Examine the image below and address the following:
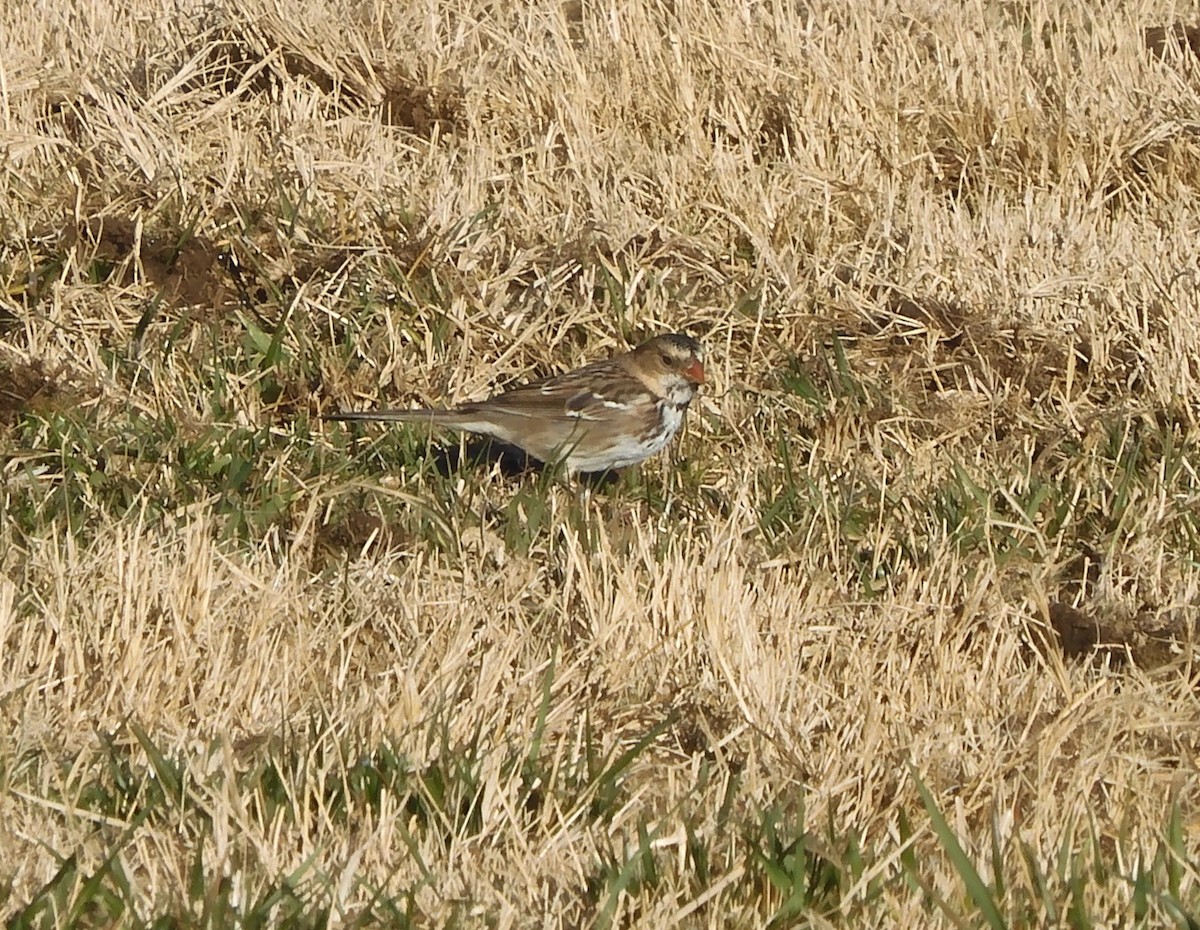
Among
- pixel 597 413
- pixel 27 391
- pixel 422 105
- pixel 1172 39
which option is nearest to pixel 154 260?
pixel 27 391

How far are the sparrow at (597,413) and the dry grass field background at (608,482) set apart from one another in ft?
0.43

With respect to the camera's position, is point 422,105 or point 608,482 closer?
point 608,482

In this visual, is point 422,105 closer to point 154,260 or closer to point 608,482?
point 154,260

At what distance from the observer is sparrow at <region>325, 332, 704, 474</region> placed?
6523 millimetres

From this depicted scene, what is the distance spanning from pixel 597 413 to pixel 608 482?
0.34 meters

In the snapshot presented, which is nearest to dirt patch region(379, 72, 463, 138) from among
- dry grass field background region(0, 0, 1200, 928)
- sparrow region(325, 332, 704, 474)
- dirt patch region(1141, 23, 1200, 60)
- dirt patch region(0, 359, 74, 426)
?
dry grass field background region(0, 0, 1200, 928)

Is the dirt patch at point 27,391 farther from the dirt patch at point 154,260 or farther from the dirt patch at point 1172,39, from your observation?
the dirt patch at point 1172,39

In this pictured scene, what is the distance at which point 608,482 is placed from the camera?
682cm

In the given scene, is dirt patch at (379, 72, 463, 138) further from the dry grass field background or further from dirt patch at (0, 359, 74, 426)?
dirt patch at (0, 359, 74, 426)

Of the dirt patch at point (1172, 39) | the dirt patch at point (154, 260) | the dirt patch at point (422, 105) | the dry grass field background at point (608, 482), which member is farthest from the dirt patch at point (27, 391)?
the dirt patch at point (1172, 39)

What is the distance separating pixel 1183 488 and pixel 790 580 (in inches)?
58.8

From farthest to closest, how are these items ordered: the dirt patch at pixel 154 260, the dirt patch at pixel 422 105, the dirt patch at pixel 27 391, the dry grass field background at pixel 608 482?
the dirt patch at pixel 422 105 → the dirt patch at pixel 154 260 → the dirt patch at pixel 27 391 → the dry grass field background at pixel 608 482

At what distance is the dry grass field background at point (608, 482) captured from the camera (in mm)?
3910

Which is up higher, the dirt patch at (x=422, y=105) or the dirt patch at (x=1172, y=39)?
the dirt patch at (x=422, y=105)
